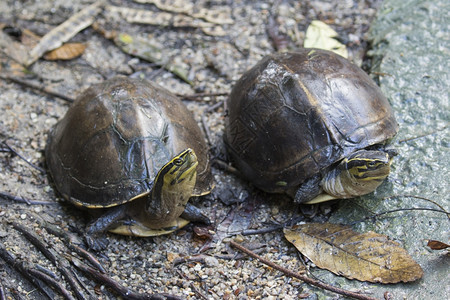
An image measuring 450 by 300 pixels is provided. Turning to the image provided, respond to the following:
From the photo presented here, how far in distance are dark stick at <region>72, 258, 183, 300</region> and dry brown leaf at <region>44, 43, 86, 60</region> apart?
2500 mm

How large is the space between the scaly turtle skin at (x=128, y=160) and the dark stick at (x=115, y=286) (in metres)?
0.27

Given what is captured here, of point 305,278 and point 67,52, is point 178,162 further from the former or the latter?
point 67,52

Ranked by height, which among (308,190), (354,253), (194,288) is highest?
(308,190)

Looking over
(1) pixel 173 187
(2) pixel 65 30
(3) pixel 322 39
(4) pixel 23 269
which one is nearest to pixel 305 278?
(1) pixel 173 187

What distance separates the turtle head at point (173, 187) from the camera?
3080 millimetres

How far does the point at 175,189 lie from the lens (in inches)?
129

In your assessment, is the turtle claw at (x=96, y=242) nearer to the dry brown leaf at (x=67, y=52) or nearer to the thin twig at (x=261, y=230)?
the thin twig at (x=261, y=230)

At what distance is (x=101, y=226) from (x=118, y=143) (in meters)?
0.59

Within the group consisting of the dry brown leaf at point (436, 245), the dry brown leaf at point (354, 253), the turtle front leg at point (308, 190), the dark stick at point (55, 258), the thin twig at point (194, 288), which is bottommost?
the thin twig at point (194, 288)

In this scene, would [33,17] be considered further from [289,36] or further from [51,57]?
[289,36]

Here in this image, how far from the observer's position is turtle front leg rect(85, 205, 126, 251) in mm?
3531

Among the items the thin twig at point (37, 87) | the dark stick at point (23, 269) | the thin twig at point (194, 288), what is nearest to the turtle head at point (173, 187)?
the thin twig at point (194, 288)

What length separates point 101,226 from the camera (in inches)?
140

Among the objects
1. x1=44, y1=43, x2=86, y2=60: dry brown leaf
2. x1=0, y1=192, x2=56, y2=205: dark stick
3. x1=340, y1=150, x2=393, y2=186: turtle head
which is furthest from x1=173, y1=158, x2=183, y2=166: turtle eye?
x1=44, y1=43, x2=86, y2=60: dry brown leaf
